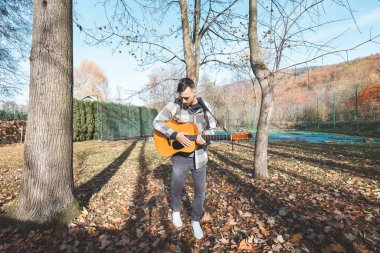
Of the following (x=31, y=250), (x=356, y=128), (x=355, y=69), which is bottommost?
(x=31, y=250)

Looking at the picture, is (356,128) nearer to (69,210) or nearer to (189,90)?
(189,90)

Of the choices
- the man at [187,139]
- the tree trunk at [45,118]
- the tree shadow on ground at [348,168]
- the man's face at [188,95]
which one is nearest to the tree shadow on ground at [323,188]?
the tree shadow on ground at [348,168]

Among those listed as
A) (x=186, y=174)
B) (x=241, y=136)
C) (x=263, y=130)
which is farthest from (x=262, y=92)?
(x=186, y=174)

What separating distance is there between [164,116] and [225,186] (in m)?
2.56

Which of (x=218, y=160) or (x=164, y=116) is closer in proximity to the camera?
(x=164, y=116)

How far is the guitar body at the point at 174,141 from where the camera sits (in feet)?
9.29

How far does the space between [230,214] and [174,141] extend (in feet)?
5.19

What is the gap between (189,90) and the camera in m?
2.75

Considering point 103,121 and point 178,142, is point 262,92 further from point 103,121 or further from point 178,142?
point 103,121

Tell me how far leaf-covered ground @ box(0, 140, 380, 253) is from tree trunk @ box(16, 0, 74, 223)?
370mm

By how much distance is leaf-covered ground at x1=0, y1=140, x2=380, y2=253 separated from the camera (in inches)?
106

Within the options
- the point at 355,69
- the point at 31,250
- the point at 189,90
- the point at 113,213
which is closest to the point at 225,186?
the point at 113,213

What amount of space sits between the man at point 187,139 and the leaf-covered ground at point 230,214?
A: 595mm

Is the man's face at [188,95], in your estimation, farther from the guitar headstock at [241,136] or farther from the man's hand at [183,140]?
the guitar headstock at [241,136]
